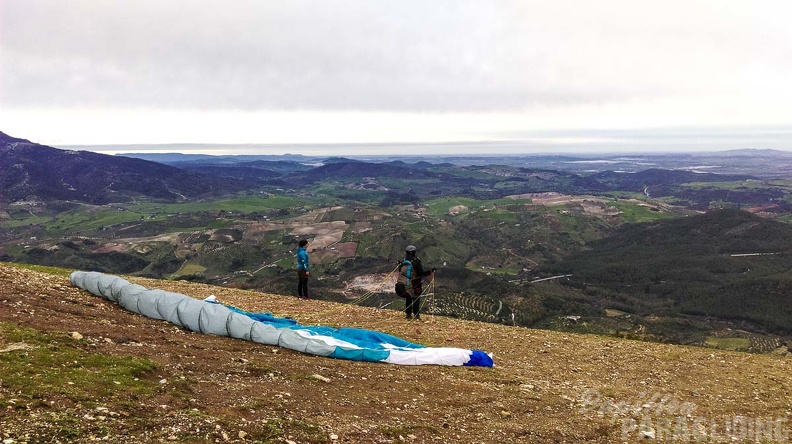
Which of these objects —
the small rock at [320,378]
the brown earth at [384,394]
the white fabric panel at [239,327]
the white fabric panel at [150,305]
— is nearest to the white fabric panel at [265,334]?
the white fabric panel at [239,327]

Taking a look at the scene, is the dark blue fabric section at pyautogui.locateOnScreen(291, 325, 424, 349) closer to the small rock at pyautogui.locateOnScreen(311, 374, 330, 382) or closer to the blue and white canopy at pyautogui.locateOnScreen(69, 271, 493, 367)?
the blue and white canopy at pyautogui.locateOnScreen(69, 271, 493, 367)

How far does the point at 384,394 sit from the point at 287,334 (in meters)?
5.04

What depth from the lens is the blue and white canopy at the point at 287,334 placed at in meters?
16.3

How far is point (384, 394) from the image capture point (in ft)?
43.2


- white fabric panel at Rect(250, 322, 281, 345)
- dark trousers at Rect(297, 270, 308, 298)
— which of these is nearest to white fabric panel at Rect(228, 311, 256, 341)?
white fabric panel at Rect(250, 322, 281, 345)

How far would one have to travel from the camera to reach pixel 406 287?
22719 mm

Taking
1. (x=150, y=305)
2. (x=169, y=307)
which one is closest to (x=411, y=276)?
(x=169, y=307)

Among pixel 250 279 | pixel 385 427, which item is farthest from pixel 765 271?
pixel 385 427

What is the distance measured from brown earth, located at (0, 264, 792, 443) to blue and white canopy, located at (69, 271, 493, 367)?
39 cm

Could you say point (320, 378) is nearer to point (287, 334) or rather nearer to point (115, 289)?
point (287, 334)

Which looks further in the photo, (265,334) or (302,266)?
(302,266)

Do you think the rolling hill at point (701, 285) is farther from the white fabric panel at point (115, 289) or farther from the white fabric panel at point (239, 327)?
the white fabric panel at point (115, 289)

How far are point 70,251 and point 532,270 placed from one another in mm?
195545

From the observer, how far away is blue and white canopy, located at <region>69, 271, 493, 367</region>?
16328mm
